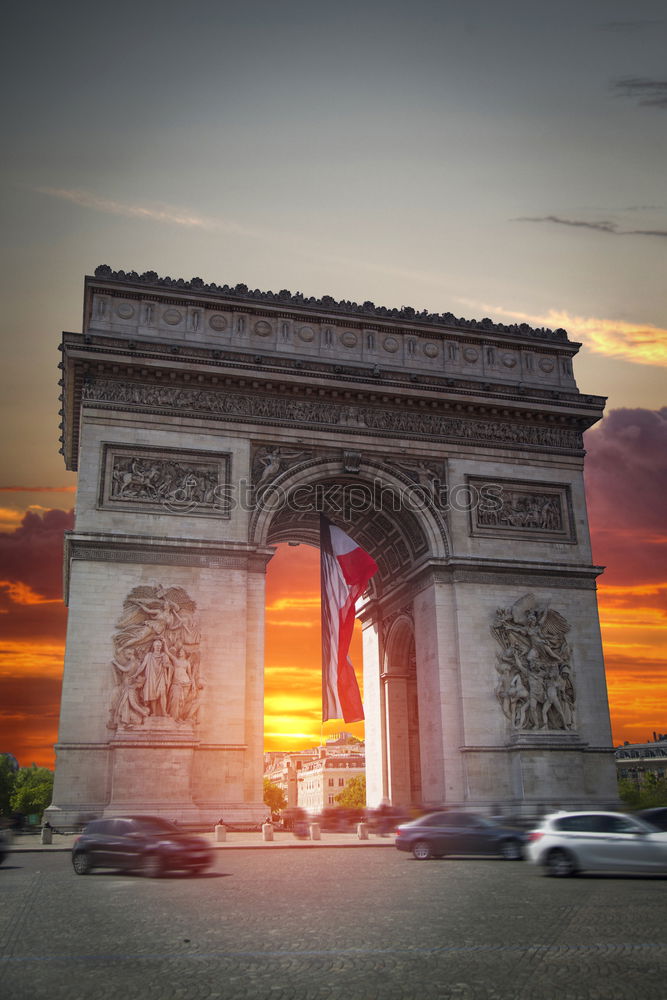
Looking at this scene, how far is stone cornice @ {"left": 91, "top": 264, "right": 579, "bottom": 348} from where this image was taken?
33.0 m

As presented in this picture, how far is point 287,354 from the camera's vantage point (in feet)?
110

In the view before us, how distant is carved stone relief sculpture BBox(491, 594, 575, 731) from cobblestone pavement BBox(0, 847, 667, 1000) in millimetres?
14742

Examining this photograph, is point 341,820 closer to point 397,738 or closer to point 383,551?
point 397,738

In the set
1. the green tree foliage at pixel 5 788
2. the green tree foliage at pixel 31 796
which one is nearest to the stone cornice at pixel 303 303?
the green tree foliage at pixel 31 796

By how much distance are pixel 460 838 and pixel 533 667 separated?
39.5 feet

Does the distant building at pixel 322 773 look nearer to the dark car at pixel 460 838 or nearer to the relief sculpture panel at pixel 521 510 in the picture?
the relief sculpture panel at pixel 521 510

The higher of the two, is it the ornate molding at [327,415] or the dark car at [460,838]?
the ornate molding at [327,415]

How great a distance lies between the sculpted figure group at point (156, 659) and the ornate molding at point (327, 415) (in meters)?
6.68

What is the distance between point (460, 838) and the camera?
21203 millimetres

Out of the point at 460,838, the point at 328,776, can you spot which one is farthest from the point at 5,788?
the point at 460,838

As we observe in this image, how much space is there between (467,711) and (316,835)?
6.67 meters

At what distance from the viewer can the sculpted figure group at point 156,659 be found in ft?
92.4

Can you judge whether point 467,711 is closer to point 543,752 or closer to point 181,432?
point 543,752

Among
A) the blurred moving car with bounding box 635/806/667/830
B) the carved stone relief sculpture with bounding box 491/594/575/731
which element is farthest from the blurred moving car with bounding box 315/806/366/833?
the blurred moving car with bounding box 635/806/667/830
